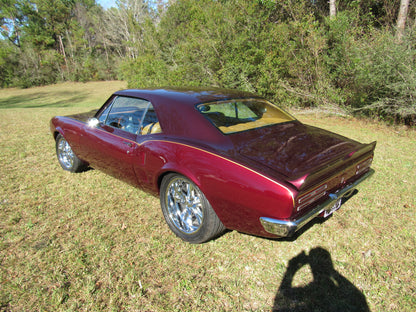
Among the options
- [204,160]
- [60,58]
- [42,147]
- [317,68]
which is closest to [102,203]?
[204,160]

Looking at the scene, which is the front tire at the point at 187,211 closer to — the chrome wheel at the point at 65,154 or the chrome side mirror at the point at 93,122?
the chrome side mirror at the point at 93,122

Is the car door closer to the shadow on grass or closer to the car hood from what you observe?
the car hood

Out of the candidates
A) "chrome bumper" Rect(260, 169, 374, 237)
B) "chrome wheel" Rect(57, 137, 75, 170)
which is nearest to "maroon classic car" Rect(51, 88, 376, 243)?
"chrome bumper" Rect(260, 169, 374, 237)

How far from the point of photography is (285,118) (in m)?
3.33

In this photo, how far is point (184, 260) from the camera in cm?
242

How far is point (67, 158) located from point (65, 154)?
8 cm

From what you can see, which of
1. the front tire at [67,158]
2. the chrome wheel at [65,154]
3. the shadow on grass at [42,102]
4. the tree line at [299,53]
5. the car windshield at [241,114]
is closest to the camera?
the car windshield at [241,114]

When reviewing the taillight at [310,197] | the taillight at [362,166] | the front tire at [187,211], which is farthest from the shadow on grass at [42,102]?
the taillight at [310,197]

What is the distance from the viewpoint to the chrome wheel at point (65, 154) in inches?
171

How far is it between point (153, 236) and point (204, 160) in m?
1.10

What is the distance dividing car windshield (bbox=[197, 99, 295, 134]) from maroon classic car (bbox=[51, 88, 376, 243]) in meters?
0.01

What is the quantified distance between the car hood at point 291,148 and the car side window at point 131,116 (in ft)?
3.36

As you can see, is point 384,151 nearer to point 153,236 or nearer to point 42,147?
point 153,236

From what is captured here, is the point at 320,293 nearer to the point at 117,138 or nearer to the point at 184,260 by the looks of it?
the point at 184,260
